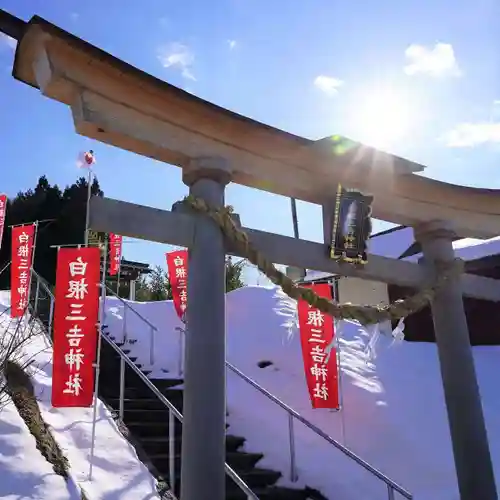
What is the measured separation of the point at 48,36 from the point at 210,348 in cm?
220

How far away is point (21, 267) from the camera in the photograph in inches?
439

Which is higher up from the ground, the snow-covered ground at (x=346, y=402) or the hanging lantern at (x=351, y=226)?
the hanging lantern at (x=351, y=226)

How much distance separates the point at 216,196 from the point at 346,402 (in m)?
6.24

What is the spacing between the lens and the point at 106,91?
3316 mm

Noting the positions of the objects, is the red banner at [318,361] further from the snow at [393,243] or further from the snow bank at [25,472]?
the snow at [393,243]

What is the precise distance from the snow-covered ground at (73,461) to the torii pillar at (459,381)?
305 centimetres

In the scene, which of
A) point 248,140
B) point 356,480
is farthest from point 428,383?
point 248,140

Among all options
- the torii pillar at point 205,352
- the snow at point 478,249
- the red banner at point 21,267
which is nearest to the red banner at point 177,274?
the red banner at point 21,267

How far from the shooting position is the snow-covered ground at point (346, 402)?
6.77m

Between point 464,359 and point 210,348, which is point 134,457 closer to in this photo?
point 210,348

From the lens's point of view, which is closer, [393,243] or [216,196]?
[216,196]

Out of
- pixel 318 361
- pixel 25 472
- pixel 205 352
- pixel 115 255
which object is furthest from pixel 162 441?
pixel 115 255

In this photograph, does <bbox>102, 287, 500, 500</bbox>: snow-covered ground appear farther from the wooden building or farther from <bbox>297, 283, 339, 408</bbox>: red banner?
the wooden building

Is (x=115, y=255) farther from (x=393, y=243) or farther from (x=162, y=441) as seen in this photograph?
(x=162, y=441)
